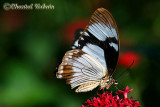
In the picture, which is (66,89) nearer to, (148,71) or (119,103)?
(148,71)

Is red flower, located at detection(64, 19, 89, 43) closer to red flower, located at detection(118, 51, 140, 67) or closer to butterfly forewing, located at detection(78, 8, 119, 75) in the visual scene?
red flower, located at detection(118, 51, 140, 67)

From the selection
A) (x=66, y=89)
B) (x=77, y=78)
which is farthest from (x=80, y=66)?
(x=66, y=89)

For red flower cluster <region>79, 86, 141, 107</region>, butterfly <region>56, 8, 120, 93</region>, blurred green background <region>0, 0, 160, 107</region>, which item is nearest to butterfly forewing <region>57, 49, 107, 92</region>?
butterfly <region>56, 8, 120, 93</region>

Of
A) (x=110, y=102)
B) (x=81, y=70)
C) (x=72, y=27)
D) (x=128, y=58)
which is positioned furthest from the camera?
(x=72, y=27)

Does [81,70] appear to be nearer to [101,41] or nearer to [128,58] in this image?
[101,41]

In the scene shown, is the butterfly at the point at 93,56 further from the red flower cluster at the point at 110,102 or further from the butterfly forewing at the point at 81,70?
the red flower cluster at the point at 110,102

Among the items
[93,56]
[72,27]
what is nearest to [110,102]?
[93,56]
